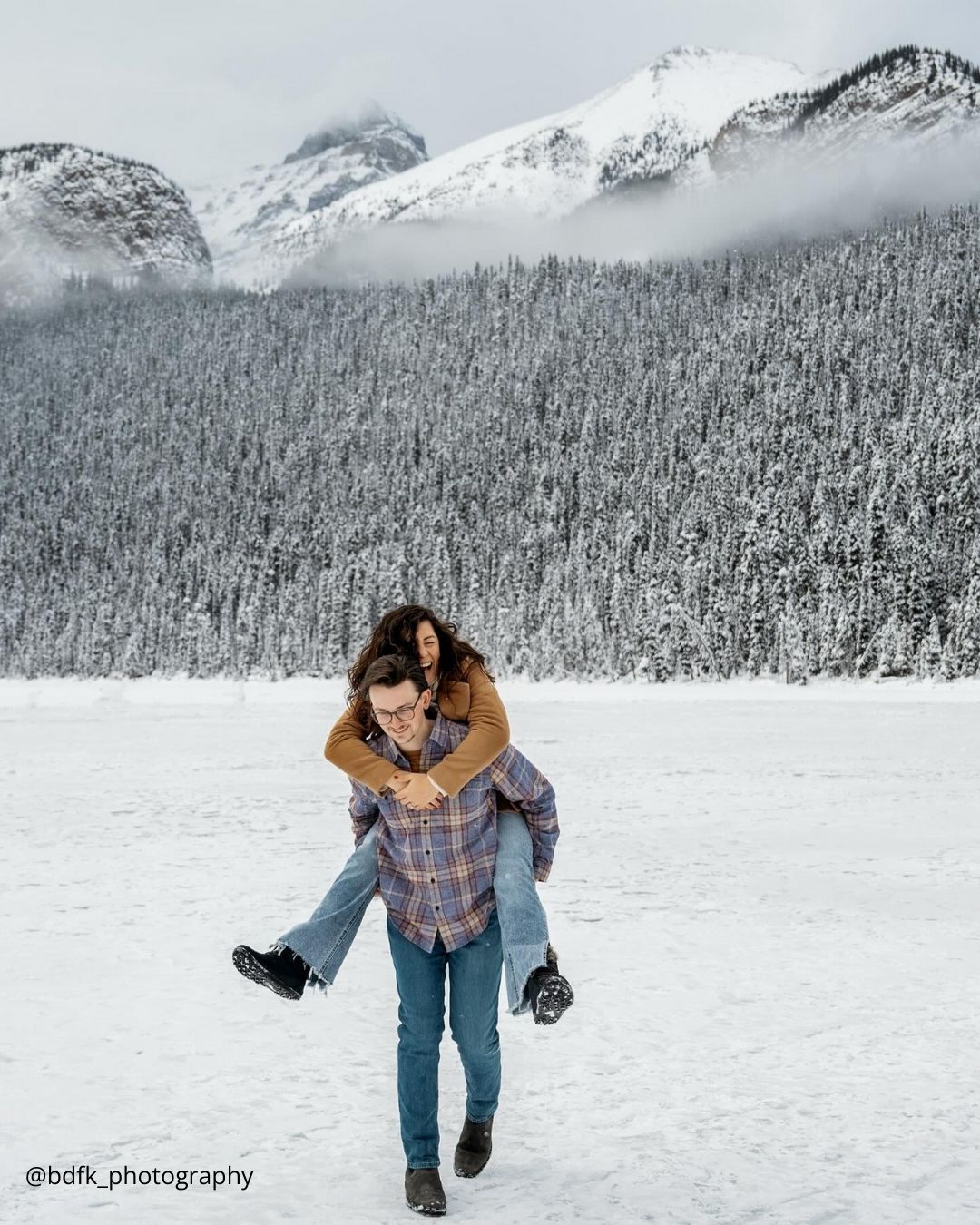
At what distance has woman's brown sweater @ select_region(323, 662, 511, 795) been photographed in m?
3.93

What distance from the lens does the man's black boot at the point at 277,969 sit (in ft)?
13.2

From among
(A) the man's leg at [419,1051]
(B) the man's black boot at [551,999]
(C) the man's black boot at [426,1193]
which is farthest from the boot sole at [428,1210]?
(B) the man's black boot at [551,999]

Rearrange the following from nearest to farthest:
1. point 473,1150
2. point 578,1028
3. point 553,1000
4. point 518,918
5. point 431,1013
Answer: point 553,1000
point 518,918
point 431,1013
point 473,1150
point 578,1028

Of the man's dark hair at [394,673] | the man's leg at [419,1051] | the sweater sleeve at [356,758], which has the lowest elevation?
the man's leg at [419,1051]

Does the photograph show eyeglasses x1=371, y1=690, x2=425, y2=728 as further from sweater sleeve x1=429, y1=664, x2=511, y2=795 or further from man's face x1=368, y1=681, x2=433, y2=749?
sweater sleeve x1=429, y1=664, x2=511, y2=795

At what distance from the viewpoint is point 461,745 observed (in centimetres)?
397

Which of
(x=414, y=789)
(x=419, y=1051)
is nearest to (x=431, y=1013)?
→ (x=419, y=1051)

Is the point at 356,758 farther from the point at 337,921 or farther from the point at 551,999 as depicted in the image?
the point at 551,999

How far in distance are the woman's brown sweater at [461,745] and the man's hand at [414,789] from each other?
0.11 ft

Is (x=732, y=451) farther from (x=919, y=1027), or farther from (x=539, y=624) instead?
(x=919, y=1027)

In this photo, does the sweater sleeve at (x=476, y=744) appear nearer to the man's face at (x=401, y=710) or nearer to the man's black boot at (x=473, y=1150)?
the man's face at (x=401, y=710)

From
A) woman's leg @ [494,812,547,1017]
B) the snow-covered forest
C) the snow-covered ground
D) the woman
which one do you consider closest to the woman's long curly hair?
the woman

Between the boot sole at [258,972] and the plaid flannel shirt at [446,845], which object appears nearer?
the boot sole at [258,972]

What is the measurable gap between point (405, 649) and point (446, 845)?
0.76 m
